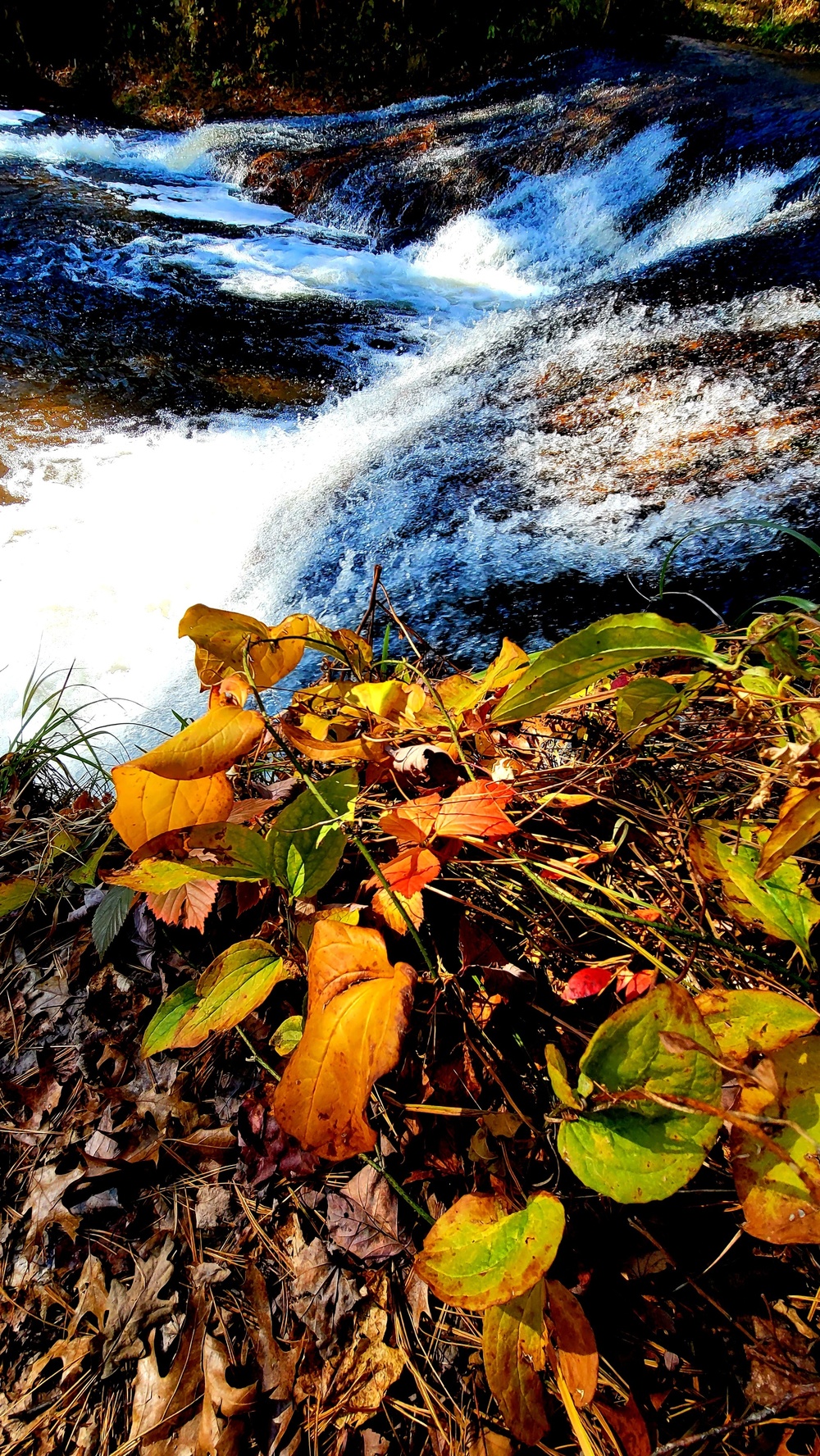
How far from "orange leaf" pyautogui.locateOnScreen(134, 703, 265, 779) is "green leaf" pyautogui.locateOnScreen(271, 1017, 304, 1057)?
0.34 meters

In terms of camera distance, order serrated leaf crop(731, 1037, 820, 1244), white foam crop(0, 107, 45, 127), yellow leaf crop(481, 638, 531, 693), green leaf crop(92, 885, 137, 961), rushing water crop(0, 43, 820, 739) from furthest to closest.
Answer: white foam crop(0, 107, 45, 127), rushing water crop(0, 43, 820, 739), green leaf crop(92, 885, 137, 961), yellow leaf crop(481, 638, 531, 693), serrated leaf crop(731, 1037, 820, 1244)

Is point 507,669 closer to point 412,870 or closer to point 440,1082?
point 412,870

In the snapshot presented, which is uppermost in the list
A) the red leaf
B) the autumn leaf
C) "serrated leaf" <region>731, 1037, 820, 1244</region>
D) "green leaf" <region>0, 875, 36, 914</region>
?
"serrated leaf" <region>731, 1037, 820, 1244</region>

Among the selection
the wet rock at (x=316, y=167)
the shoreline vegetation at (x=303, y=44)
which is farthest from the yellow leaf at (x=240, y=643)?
the shoreline vegetation at (x=303, y=44)

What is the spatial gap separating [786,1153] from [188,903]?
2.52 feet

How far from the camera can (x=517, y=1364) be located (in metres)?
0.62

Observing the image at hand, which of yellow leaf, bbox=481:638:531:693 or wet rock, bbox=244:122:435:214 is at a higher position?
wet rock, bbox=244:122:435:214

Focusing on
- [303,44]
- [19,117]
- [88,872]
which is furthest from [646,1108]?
[19,117]

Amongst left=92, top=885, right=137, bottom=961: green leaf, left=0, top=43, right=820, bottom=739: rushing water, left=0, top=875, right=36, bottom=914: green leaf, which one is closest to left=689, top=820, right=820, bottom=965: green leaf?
left=92, top=885, right=137, bottom=961: green leaf

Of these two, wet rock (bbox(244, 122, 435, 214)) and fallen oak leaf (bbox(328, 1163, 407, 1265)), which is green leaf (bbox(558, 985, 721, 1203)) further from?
wet rock (bbox(244, 122, 435, 214))

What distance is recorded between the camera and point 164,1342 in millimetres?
789

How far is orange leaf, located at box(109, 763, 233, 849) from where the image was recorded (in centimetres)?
79

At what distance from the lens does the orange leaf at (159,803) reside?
0.79 m

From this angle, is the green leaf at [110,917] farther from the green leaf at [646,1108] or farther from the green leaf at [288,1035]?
the green leaf at [646,1108]
